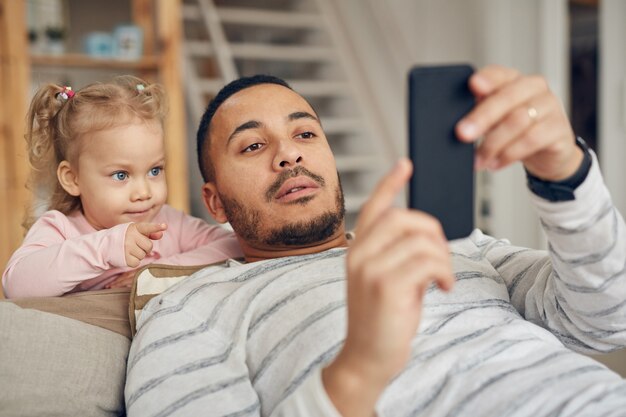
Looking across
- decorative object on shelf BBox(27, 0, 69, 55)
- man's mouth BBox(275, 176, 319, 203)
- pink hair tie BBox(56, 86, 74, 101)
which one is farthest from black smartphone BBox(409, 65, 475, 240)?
decorative object on shelf BBox(27, 0, 69, 55)

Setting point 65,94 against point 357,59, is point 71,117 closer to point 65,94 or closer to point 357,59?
point 65,94

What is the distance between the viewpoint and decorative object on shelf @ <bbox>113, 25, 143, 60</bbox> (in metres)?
3.59

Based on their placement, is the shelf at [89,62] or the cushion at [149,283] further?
the shelf at [89,62]

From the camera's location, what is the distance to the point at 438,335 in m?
1.05

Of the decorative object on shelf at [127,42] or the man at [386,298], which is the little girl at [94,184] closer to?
the man at [386,298]

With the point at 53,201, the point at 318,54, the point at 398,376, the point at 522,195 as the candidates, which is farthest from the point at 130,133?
the point at 318,54

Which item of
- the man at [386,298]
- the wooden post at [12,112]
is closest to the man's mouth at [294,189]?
the man at [386,298]

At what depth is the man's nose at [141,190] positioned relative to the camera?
1446 millimetres

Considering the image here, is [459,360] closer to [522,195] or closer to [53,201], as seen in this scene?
[53,201]

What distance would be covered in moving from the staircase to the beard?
2.86 meters

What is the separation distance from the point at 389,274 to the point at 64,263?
0.82 m

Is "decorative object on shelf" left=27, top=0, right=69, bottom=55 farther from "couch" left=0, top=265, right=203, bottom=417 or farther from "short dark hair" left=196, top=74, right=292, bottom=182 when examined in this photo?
"couch" left=0, top=265, right=203, bottom=417

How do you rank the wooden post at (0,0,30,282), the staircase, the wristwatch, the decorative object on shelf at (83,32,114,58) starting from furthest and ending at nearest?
the staircase
the decorative object on shelf at (83,32,114,58)
the wooden post at (0,0,30,282)
the wristwatch

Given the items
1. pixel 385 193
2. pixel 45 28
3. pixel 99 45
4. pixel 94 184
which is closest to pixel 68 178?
pixel 94 184
